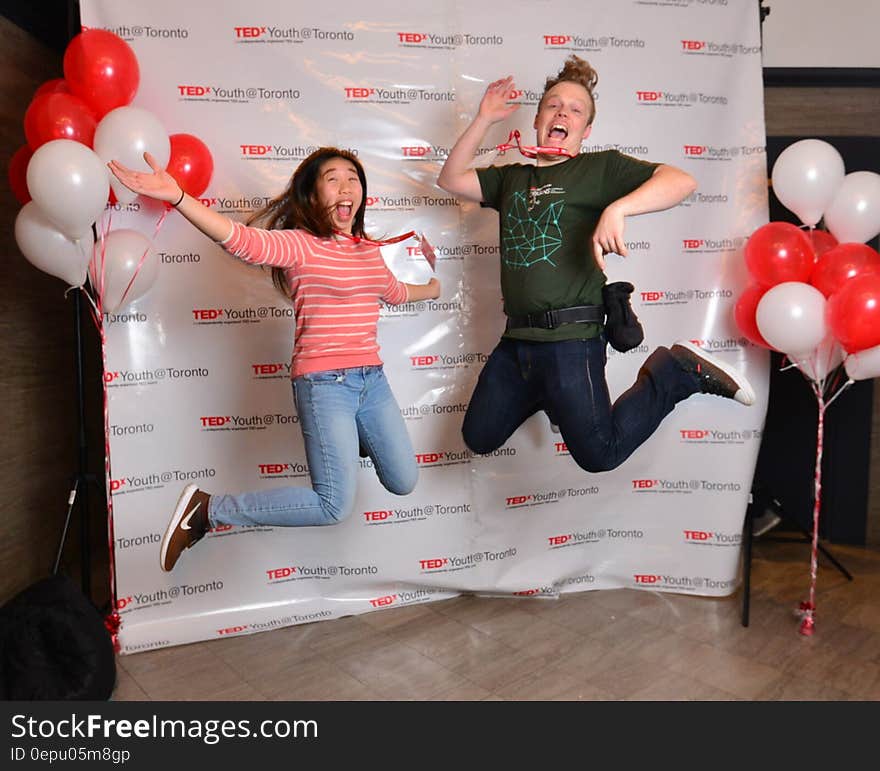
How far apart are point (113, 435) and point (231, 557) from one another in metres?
0.66

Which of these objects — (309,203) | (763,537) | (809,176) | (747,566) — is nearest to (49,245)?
(309,203)

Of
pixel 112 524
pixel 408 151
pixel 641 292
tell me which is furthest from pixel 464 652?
pixel 408 151

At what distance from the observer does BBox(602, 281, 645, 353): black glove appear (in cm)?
258

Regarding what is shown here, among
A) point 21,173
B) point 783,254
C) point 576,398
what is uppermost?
point 21,173

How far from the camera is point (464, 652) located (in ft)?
8.91

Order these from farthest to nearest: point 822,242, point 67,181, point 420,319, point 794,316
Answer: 1. point 420,319
2. point 822,242
3. point 794,316
4. point 67,181

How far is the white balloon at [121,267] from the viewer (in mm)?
2611

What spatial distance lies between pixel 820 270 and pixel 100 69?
2.63m

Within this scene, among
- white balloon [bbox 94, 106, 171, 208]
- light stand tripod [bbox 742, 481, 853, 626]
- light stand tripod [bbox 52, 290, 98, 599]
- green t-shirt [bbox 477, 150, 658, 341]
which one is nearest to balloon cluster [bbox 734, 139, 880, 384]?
light stand tripod [bbox 742, 481, 853, 626]

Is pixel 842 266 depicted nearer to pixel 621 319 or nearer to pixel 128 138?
pixel 621 319

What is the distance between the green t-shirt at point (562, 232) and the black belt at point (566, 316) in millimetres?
17

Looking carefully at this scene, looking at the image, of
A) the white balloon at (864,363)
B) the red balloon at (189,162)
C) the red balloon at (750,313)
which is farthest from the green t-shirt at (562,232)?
the red balloon at (189,162)

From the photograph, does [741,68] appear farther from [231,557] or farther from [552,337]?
[231,557]

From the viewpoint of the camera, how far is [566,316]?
261 centimetres
